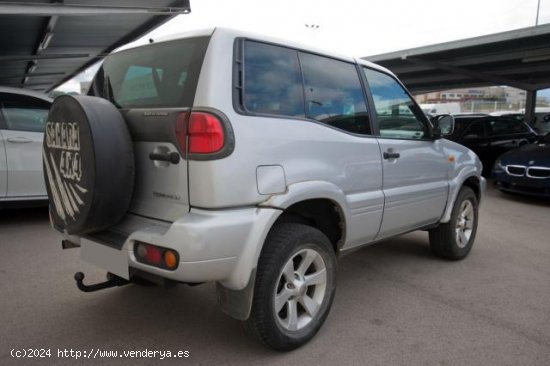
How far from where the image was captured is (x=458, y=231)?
450 centimetres

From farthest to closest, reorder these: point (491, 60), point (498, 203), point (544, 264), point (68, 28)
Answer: point (491, 60) < point (68, 28) < point (498, 203) < point (544, 264)

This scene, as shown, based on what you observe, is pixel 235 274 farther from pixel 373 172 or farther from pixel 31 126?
pixel 31 126

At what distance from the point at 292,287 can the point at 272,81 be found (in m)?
Answer: 1.24

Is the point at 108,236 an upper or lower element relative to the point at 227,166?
lower

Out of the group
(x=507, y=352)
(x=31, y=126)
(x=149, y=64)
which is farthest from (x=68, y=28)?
(x=507, y=352)

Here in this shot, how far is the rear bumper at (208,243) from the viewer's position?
84.8 inches

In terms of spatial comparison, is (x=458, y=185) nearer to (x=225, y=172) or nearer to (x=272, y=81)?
(x=272, y=81)

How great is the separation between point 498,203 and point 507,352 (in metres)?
6.06

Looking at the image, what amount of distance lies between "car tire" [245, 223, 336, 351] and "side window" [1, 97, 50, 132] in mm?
4000

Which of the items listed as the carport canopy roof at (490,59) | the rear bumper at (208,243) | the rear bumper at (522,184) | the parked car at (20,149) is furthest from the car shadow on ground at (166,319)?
the carport canopy roof at (490,59)

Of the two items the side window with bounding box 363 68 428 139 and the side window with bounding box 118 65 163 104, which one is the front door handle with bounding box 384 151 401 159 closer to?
the side window with bounding box 363 68 428 139

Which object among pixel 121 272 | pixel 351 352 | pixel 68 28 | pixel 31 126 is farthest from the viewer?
pixel 68 28

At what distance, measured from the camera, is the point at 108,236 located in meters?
2.53

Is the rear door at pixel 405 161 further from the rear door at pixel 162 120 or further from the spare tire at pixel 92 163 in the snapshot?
the spare tire at pixel 92 163
